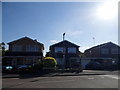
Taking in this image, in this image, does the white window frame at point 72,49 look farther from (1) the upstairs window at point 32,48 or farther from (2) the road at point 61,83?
(2) the road at point 61,83

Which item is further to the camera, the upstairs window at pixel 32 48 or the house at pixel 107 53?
the house at pixel 107 53

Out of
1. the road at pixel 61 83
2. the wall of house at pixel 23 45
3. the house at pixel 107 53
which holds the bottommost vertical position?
the road at pixel 61 83

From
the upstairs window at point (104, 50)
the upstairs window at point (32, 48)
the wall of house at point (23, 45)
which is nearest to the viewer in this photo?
the wall of house at point (23, 45)

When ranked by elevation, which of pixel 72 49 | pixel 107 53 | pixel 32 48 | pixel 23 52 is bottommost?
pixel 107 53

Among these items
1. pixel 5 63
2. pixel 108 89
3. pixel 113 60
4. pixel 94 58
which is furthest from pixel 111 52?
pixel 108 89

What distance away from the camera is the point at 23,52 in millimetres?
40250

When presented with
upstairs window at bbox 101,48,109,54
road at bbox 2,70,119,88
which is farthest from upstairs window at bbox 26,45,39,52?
road at bbox 2,70,119,88

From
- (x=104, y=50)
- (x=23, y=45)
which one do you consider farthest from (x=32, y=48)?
(x=104, y=50)

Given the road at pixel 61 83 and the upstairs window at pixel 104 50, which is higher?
the upstairs window at pixel 104 50

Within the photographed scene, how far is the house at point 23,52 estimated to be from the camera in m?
38.6

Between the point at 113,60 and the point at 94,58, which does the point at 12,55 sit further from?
the point at 113,60

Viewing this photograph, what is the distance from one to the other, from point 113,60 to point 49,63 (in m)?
25.1

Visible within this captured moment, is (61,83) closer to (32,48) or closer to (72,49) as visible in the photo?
(32,48)

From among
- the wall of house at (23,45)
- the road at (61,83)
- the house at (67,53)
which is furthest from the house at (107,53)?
the road at (61,83)
